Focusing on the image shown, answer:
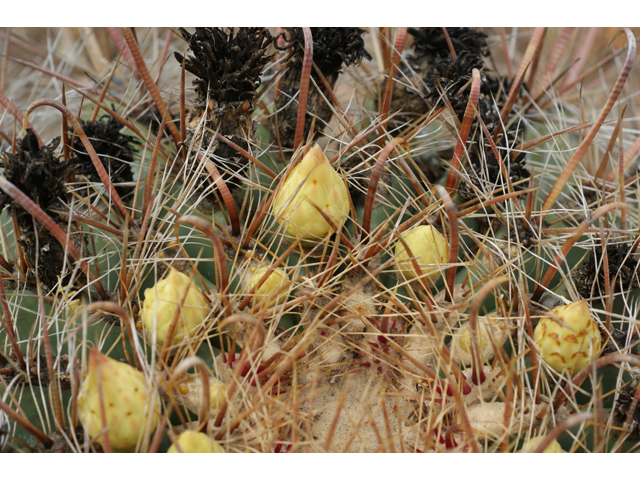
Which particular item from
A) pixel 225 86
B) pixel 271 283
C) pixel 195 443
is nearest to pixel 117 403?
pixel 195 443

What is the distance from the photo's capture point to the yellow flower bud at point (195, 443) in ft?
1.92

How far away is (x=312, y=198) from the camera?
2.43 ft

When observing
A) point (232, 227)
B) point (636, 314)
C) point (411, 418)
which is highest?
point (232, 227)

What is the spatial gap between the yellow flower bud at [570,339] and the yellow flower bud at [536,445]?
0.33ft

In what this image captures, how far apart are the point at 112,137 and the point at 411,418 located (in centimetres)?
67

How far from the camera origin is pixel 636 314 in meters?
0.77

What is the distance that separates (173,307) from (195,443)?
6.8 inches

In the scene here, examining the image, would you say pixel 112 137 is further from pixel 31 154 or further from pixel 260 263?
pixel 260 263

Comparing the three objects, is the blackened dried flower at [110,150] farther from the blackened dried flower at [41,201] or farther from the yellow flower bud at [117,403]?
the yellow flower bud at [117,403]

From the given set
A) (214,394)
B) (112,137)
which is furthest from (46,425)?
(112,137)

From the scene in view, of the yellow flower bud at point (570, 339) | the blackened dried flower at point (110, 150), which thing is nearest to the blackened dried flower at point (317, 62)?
the blackened dried flower at point (110, 150)

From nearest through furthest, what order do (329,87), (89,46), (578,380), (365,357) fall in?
(578,380)
(365,357)
(329,87)
(89,46)

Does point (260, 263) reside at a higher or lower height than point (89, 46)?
lower

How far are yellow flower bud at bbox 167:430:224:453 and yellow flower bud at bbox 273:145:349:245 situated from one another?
0.94 feet
